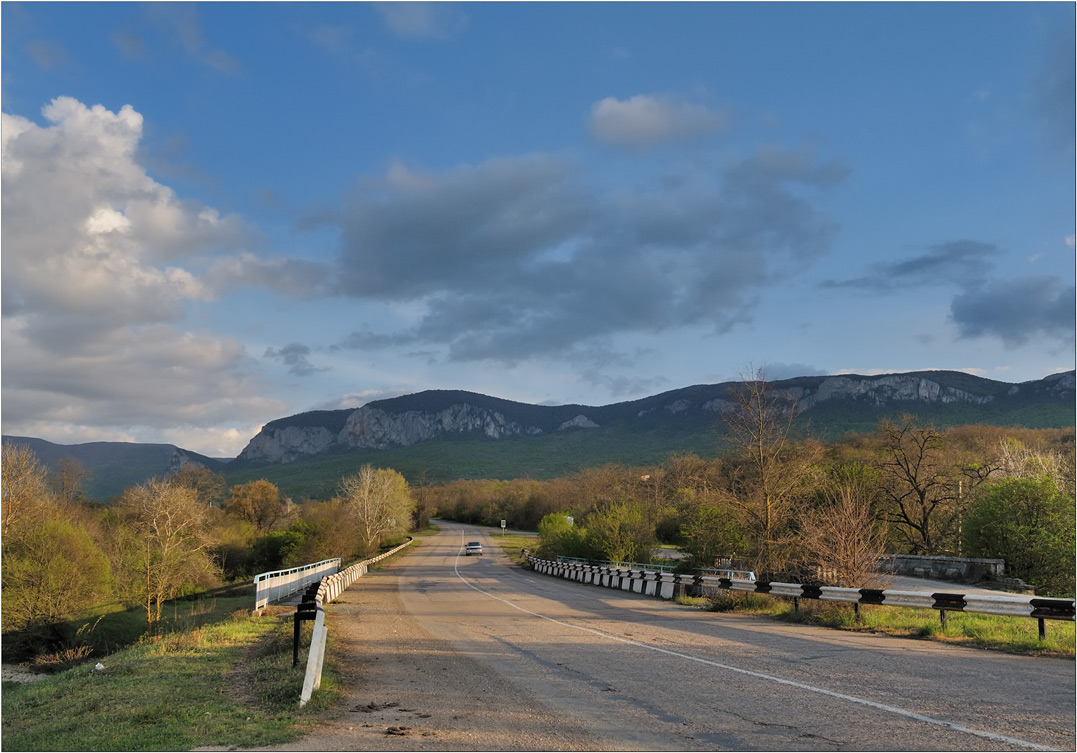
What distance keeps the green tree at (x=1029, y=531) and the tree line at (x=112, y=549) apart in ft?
124

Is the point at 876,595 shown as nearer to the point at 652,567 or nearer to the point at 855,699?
the point at 855,699

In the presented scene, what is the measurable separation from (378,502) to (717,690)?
3423 inches

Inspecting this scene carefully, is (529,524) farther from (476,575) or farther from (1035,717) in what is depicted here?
(1035,717)

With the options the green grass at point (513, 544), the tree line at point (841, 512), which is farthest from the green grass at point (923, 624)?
the green grass at point (513, 544)

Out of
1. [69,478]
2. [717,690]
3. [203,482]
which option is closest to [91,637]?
[203,482]

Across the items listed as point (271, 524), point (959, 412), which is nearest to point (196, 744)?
point (271, 524)

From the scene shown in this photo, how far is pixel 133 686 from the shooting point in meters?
9.75

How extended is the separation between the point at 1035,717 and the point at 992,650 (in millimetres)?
5975

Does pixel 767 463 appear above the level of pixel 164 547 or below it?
above

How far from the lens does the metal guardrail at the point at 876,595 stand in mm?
12539

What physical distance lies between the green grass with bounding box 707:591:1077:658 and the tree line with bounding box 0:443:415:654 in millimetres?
28244

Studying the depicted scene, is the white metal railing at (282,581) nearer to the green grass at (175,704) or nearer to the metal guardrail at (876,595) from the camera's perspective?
the green grass at (175,704)

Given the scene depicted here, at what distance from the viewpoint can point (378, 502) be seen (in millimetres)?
91438

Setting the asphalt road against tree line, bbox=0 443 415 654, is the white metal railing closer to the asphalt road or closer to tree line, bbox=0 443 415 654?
the asphalt road
